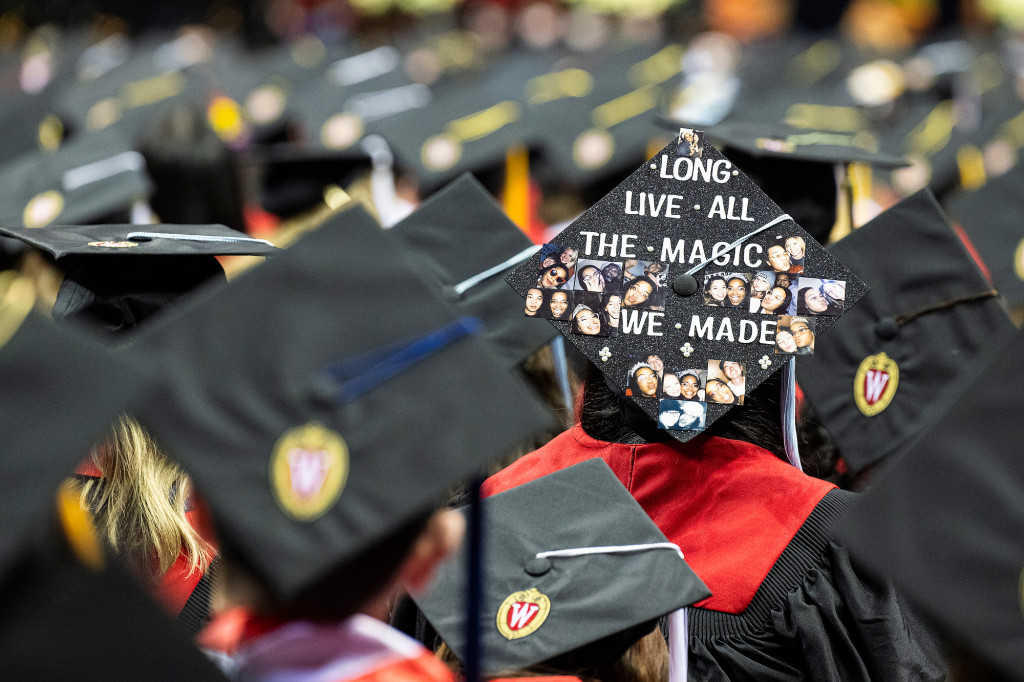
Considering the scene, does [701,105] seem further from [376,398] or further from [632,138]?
[376,398]

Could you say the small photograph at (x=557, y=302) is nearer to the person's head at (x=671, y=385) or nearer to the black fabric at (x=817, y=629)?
the person's head at (x=671, y=385)

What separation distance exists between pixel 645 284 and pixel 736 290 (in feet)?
0.54

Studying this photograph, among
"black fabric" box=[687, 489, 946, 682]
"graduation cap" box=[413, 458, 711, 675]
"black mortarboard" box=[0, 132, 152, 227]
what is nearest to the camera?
"graduation cap" box=[413, 458, 711, 675]

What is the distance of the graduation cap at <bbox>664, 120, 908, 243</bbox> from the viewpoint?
2518mm

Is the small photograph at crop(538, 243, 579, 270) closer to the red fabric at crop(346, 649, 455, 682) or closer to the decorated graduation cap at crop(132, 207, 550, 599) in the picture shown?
the decorated graduation cap at crop(132, 207, 550, 599)

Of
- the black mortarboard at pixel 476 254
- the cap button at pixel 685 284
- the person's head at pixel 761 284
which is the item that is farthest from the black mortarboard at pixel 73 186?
the person's head at pixel 761 284

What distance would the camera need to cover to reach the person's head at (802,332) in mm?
1764

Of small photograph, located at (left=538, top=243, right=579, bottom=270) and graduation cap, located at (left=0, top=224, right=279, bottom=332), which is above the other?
small photograph, located at (left=538, top=243, right=579, bottom=270)

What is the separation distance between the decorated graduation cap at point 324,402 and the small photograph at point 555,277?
56cm

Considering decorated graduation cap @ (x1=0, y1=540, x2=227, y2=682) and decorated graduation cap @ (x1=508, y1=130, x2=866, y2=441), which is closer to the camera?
decorated graduation cap @ (x1=0, y1=540, x2=227, y2=682)

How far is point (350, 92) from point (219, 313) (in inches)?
216

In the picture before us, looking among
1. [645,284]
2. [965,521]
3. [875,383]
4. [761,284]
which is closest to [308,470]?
[965,521]

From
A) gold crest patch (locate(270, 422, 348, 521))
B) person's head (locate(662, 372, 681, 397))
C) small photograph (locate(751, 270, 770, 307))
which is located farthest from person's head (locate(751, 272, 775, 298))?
gold crest patch (locate(270, 422, 348, 521))

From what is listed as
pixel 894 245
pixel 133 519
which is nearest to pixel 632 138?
pixel 894 245
